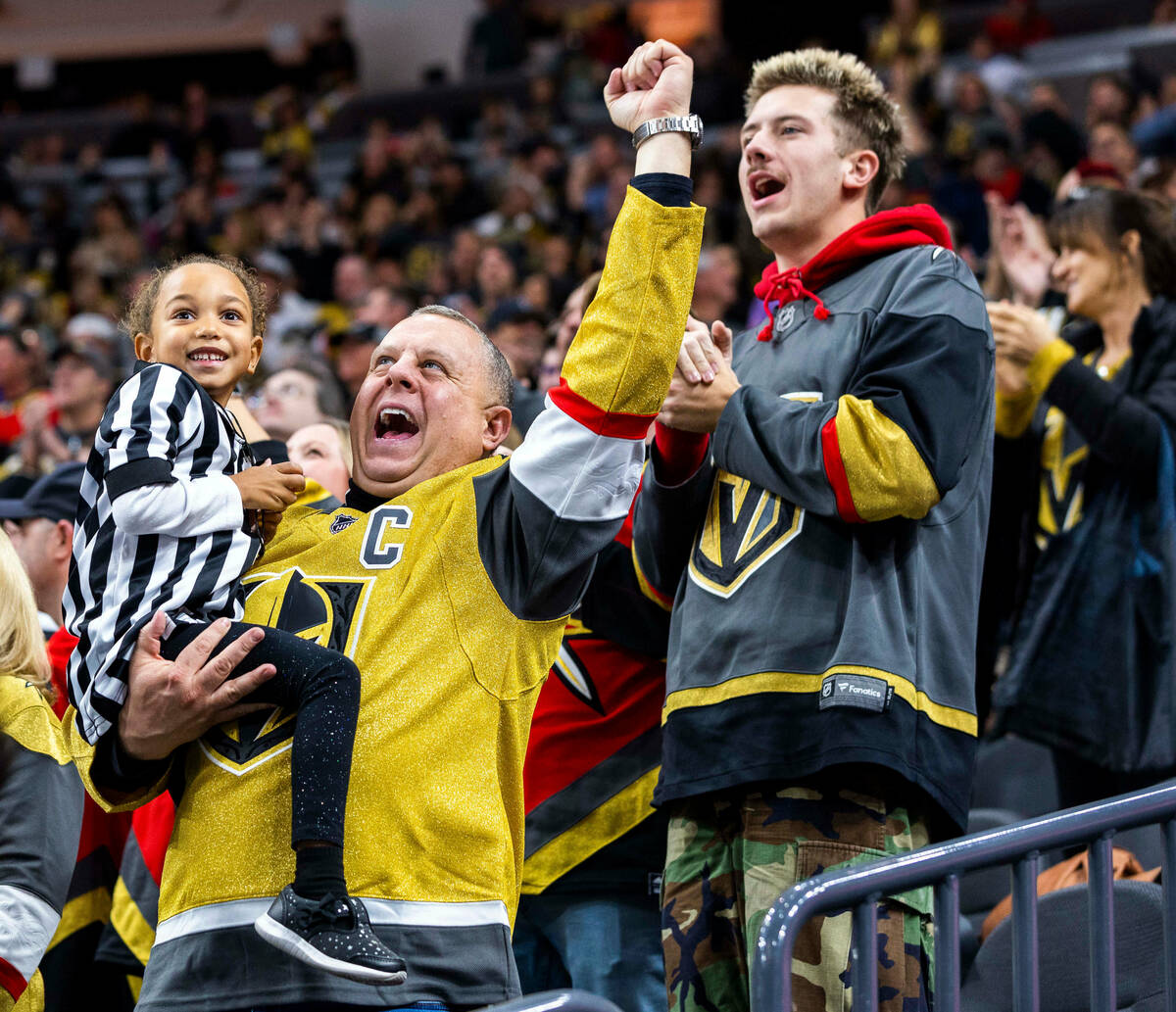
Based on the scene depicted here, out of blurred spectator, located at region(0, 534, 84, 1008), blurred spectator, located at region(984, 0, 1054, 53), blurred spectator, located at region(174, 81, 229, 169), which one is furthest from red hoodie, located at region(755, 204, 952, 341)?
blurred spectator, located at region(174, 81, 229, 169)

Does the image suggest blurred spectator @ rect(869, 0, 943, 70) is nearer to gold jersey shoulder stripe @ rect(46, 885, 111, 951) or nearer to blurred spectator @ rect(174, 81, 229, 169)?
blurred spectator @ rect(174, 81, 229, 169)

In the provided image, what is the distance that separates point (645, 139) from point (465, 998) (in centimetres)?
116

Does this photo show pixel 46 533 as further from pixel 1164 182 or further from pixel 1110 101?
pixel 1110 101

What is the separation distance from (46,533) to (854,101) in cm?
231

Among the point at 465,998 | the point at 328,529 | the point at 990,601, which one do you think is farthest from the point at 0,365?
the point at 465,998

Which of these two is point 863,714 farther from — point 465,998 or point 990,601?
point 990,601

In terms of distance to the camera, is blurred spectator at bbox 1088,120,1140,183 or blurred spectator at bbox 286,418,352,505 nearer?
blurred spectator at bbox 286,418,352,505

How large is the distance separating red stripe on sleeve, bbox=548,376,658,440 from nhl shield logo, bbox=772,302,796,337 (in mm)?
→ 808

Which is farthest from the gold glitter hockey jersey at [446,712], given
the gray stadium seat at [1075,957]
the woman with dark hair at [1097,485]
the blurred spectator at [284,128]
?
the blurred spectator at [284,128]

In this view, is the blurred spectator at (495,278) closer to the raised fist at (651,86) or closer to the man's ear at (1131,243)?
the man's ear at (1131,243)

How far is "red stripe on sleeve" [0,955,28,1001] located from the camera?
2480 millimetres

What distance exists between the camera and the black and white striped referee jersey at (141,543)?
2096 millimetres

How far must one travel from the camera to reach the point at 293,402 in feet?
15.2

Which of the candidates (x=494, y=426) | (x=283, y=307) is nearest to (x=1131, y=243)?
(x=494, y=426)
